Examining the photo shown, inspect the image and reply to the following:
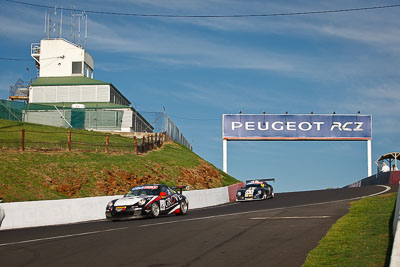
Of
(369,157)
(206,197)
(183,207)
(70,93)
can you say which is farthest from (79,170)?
(369,157)

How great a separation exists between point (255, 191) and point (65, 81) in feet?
120

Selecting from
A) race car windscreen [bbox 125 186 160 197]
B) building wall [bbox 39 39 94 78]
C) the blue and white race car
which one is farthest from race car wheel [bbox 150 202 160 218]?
building wall [bbox 39 39 94 78]

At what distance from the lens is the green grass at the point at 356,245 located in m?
8.91

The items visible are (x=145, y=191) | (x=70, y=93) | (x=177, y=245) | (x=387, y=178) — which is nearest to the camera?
(x=177, y=245)

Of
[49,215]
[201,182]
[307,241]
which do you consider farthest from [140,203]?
[201,182]

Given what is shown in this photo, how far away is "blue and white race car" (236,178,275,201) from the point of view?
32.5 metres

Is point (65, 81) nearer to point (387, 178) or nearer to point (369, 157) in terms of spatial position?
point (369, 157)

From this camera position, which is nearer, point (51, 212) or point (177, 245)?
point (177, 245)

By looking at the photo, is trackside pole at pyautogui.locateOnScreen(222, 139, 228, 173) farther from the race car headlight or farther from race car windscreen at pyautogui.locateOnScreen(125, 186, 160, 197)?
the race car headlight

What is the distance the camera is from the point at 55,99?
6062cm

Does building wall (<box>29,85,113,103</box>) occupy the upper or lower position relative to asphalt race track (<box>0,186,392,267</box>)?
upper

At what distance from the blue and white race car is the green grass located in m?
17.3

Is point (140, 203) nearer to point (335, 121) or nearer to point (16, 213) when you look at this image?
point (16, 213)

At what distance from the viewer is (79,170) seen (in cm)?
3303
